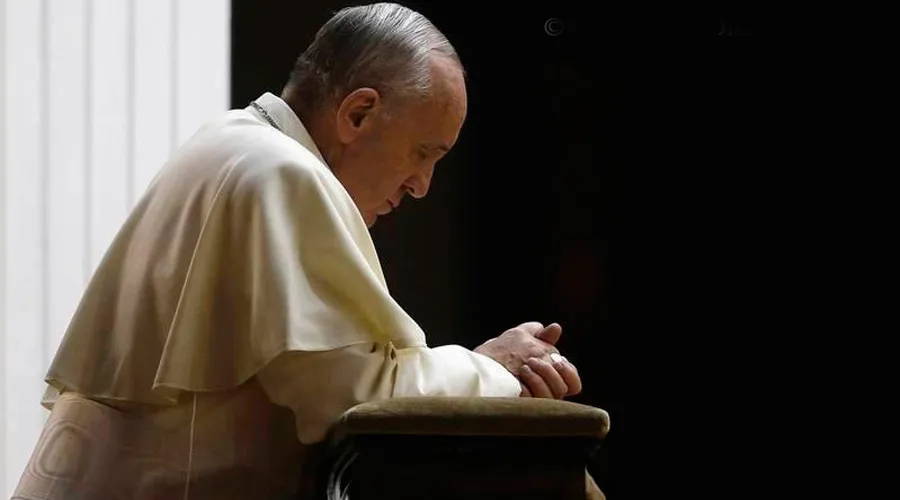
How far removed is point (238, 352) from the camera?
7.22 feet

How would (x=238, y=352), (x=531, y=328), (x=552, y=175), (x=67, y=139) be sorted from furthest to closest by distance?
(x=552, y=175) < (x=67, y=139) < (x=531, y=328) < (x=238, y=352)

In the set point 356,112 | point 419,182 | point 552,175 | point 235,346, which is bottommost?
point 552,175

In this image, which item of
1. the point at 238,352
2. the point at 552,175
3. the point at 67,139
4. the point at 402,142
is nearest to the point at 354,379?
the point at 238,352

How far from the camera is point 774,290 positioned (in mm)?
4512

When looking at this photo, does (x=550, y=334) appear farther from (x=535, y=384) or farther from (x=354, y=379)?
(x=354, y=379)

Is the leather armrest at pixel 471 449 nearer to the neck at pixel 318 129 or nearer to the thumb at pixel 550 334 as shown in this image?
the thumb at pixel 550 334

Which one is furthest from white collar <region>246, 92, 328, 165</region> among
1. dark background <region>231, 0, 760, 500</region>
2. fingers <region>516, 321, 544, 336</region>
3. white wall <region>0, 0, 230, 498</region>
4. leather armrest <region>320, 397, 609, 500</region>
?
dark background <region>231, 0, 760, 500</region>

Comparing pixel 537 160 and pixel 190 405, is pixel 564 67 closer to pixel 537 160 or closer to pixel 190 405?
pixel 537 160

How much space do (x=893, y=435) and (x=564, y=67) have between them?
1.39 meters

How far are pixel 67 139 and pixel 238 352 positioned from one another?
4.60 ft

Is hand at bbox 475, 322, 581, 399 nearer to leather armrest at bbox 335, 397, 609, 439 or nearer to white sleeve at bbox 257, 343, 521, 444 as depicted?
white sleeve at bbox 257, 343, 521, 444

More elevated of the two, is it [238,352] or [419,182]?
[419,182]

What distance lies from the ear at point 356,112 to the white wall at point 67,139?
1.10 metres

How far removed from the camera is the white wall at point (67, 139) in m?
3.33
